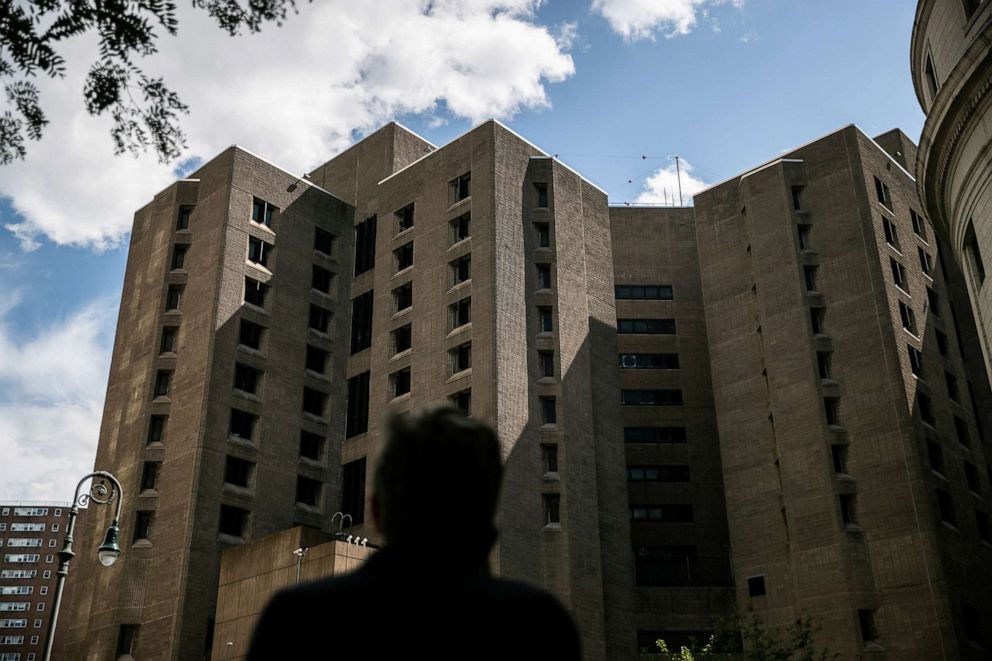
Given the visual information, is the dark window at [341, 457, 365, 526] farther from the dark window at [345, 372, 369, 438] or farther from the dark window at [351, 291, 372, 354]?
the dark window at [351, 291, 372, 354]

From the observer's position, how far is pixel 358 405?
66.9 meters

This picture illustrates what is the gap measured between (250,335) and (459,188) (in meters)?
15.8

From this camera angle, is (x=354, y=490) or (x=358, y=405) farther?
(x=358, y=405)

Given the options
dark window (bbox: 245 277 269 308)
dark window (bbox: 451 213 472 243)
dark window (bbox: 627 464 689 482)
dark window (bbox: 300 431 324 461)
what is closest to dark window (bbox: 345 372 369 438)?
dark window (bbox: 300 431 324 461)

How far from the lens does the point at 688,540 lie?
7694 cm

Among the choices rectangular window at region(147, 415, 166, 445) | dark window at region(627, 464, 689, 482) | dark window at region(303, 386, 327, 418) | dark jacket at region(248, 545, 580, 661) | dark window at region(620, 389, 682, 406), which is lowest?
dark jacket at region(248, 545, 580, 661)

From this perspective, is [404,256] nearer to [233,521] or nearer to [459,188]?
[459,188]

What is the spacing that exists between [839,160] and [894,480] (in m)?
20.8

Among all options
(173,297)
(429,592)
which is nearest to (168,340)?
(173,297)

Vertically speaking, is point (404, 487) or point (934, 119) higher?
point (934, 119)

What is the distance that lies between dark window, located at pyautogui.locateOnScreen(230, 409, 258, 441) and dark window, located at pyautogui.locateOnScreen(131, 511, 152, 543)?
21.7ft

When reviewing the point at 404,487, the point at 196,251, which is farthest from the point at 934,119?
the point at 196,251

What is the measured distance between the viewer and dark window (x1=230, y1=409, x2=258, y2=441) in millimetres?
62406

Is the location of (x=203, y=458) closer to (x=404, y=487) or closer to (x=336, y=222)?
(x=336, y=222)
